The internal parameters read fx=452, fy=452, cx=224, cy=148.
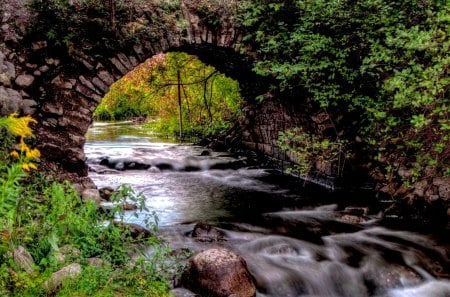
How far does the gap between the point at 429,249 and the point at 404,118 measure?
206 cm

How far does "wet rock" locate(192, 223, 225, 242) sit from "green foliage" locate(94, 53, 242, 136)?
7.03 m

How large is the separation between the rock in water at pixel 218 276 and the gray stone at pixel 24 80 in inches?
163

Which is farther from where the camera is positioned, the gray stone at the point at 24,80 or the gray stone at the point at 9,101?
the gray stone at the point at 24,80

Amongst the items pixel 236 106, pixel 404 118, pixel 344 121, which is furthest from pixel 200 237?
pixel 236 106

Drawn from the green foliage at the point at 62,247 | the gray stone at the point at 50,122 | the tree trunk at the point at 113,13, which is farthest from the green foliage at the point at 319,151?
the green foliage at the point at 62,247

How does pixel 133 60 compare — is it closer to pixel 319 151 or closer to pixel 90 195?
pixel 90 195

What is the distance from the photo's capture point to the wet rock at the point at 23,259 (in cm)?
325

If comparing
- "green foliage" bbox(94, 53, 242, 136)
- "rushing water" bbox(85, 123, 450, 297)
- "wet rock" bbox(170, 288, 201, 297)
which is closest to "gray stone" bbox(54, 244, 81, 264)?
"wet rock" bbox(170, 288, 201, 297)

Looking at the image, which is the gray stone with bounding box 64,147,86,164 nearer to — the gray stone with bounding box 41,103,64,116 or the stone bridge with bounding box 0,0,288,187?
the stone bridge with bounding box 0,0,288,187

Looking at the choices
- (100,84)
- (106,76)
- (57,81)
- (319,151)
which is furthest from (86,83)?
(319,151)

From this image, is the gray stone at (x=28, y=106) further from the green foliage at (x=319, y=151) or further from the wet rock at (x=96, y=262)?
the green foliage at (x=319, y=151)

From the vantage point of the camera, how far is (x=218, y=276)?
13.8ft

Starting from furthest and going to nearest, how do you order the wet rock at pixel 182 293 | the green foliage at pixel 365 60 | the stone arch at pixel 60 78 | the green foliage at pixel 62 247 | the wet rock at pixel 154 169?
the wet rock at pixel 154 169
the stone arch at pixel 60 78
the green foliage at pixel 365 60
the wet rock at pixel 182 293
the green foliage at pixel 62 247

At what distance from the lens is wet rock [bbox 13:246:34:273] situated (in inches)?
128
